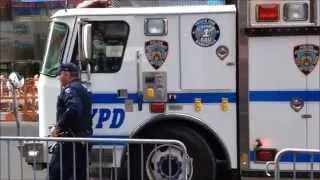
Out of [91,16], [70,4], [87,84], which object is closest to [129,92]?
[87,84]

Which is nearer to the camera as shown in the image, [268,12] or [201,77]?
[268,12]

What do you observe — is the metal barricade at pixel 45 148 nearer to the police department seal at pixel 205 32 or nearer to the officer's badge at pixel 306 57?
the police department seal at pixel 205 32

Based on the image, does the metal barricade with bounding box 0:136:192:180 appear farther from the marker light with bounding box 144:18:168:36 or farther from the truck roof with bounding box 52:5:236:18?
the truck roof with bounding box 52:5:236:18

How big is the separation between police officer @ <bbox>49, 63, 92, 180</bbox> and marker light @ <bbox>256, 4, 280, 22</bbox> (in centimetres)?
230

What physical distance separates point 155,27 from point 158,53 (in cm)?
33

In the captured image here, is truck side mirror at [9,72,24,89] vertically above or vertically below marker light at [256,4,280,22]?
below

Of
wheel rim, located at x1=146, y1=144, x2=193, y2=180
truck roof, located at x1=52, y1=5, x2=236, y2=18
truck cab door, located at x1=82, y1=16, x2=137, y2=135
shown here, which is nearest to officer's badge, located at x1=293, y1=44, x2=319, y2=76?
truck roof, located at x1=52, y1=5, x2=236, y2=18

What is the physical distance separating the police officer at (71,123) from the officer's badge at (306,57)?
253 centimetres

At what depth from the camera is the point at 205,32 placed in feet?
26.9

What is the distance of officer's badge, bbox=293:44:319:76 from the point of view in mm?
7930

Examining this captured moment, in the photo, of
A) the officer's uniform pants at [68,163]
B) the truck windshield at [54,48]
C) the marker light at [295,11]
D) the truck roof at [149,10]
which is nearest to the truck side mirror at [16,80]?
the truck windshield at [54,48]

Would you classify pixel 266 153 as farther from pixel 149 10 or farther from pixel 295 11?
pixel 149 10

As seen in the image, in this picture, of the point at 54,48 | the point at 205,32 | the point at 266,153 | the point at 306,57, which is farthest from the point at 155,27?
the point at 266,153

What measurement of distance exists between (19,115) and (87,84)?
947 cm
